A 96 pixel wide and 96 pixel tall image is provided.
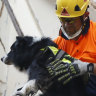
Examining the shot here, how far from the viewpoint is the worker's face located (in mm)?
2127

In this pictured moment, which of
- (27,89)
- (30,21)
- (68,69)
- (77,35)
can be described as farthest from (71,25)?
(30,21)

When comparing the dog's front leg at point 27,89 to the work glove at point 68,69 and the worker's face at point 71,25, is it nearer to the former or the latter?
the work glove at point 68,69

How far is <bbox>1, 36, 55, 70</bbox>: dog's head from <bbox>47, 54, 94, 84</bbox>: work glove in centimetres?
30

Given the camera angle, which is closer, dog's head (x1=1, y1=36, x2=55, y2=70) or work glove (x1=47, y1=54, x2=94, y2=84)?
work glove (x1=47, y1=54, x2=94, y2=84)

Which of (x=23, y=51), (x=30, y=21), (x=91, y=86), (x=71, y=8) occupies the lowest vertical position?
(x=91, y=86)

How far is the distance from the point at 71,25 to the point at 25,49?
0.41 metres

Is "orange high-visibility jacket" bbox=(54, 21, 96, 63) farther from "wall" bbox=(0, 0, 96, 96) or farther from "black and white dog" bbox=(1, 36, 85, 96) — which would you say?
"wall" bbox=(0, 0, 96, 96)

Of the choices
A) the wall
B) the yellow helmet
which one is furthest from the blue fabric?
the wall

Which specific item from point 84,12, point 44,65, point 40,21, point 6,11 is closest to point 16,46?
point 44,65

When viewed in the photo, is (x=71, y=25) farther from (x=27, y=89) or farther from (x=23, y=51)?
(x=27, y=89)

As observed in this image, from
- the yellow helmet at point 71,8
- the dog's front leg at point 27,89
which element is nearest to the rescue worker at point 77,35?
the yellow helmet at point 71,8

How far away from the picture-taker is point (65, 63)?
6.31 feet

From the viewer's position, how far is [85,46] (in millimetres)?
2123

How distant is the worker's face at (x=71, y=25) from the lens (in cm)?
213
